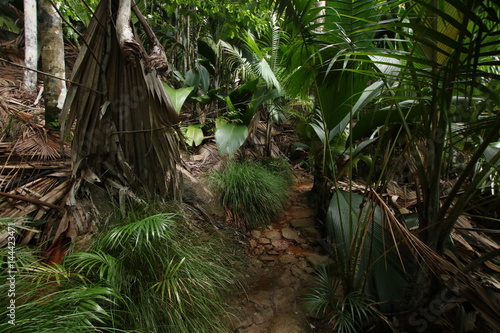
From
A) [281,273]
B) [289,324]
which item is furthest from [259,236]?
[289,324]

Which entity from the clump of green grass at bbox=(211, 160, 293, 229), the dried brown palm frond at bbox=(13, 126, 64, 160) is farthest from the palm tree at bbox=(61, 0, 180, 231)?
the clump of green grass at bbox=(211, 160, 293, 229)

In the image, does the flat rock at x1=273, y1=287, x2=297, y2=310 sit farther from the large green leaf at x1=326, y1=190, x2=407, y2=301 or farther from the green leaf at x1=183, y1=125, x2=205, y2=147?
the green leaf at x1=183, y1=125, x2=205, y2=147

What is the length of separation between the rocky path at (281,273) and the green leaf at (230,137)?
2.76ft

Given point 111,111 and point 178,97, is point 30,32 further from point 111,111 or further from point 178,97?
point 111,111

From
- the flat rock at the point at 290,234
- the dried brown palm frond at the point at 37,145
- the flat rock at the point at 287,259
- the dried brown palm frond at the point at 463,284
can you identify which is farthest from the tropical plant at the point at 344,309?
the dried brown palm frond at the point at 37,145

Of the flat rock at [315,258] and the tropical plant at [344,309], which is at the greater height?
the tropical plant at [344,309]

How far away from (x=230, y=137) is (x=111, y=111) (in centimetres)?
120

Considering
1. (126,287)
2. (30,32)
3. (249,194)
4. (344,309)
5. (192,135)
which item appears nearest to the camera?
(126,287)

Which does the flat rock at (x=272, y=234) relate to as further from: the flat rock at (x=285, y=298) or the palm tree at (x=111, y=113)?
the palm tree at (x=111, y=113)

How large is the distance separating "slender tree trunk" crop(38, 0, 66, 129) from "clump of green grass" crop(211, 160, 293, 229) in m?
1.41

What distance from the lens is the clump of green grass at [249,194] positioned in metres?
2.21

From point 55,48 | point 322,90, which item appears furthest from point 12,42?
point 322,90

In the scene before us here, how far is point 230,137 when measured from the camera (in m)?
2.44

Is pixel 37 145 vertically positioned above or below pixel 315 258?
above
